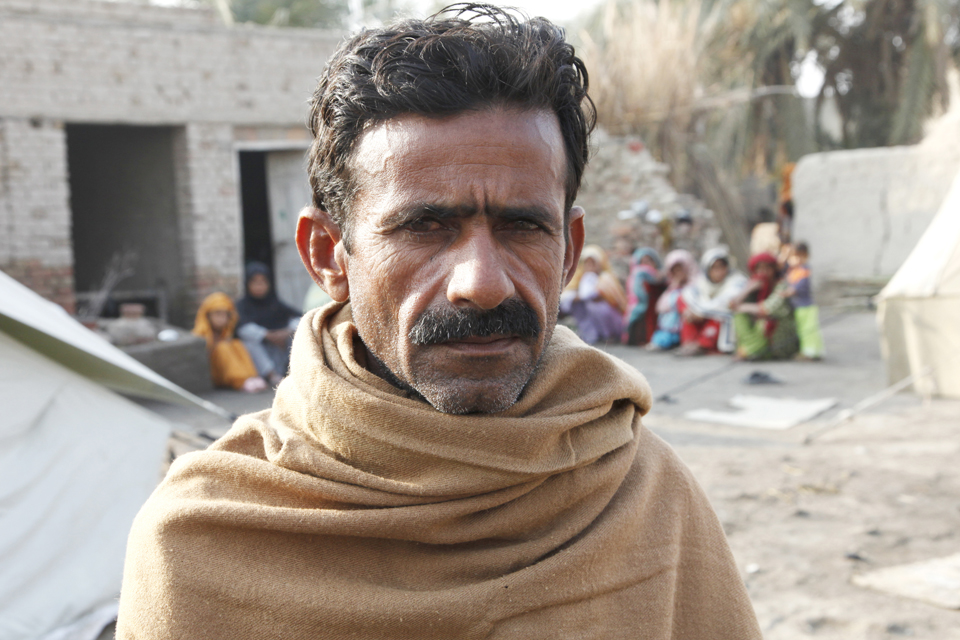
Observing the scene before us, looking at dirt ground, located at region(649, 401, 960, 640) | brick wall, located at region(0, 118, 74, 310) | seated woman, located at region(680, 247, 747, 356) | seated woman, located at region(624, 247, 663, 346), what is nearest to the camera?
dirt ground, located at region(649, 401, 960, 640)

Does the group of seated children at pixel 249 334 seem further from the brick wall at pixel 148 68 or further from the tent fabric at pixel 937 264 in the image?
the tent fabric at pixel 937 264

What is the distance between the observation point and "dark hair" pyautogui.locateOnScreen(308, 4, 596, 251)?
1.18 m

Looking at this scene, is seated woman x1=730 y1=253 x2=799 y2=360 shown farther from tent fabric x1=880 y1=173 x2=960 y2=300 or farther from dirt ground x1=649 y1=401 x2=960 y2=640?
dirt ground x1=649 y1=401 x2=960 y2=640

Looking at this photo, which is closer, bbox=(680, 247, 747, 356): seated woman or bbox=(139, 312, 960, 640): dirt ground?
bbox=(139, 312, 960, 640): dirt ground

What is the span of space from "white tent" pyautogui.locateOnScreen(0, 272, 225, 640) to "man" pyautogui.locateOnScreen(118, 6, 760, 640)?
2313mm

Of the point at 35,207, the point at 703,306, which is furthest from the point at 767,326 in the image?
the point at 35,207

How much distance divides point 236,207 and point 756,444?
6349 millimetres

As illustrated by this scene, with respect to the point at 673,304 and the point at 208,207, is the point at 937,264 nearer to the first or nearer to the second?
the point at 673,304

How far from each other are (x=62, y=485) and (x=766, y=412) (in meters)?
5.01

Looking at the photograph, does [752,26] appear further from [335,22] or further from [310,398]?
[310,398]

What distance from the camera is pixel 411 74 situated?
118cm

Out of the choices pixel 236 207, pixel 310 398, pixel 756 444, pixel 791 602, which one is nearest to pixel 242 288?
pixel 236 207

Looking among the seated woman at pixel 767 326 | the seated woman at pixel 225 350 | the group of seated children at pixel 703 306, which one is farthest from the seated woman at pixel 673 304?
the seated woman at pixel 225 350

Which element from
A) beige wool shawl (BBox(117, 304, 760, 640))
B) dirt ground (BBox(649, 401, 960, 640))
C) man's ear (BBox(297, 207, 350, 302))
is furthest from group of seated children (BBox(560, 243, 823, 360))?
man's ear (BBox(297, 207, 350, 302))
